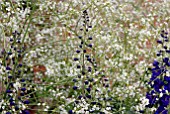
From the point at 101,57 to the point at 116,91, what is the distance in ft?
1.06

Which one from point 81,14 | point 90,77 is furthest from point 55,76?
point 81,14

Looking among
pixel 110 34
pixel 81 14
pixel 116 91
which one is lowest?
pixel 116 91

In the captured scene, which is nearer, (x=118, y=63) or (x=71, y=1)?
(x=71, y=1)

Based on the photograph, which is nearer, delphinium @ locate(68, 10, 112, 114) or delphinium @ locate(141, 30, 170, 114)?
delphinium @ locate(68, 10, 112, 114)

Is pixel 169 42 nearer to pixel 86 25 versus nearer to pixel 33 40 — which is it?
pixel 86 25

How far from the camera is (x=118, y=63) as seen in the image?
382 centimetres

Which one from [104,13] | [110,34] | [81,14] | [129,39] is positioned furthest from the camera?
[129,39]

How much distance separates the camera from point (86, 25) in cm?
308

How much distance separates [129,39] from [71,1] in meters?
1.10

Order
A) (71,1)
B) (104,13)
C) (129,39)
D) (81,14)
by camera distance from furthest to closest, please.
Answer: (129,39)
(104,13)
(71,1)
(81,14)

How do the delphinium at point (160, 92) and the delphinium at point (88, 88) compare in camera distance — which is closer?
the delphinium at point (88, 88)

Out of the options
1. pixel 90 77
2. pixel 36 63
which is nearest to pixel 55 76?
pixel 36 63

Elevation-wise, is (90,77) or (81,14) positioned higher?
(81,14)

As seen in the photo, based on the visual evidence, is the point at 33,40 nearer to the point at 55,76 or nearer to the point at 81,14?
the point at 55,76
